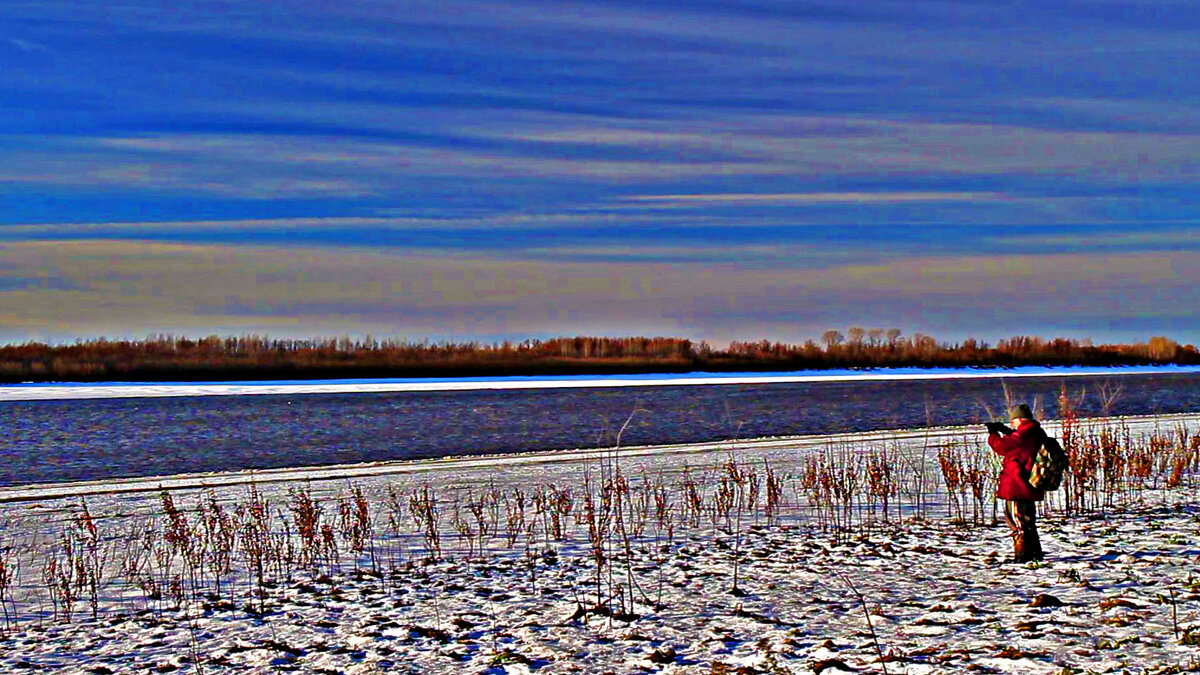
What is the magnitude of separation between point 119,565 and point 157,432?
23.3 meters

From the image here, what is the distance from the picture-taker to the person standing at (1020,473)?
9945 mm

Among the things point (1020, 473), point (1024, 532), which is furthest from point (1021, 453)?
point (1024, 532)

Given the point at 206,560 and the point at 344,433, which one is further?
the point at 344,433

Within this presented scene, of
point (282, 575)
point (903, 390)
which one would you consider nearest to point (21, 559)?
point (282, 575)

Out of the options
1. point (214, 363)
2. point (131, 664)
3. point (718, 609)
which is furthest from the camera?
point (214, 363)

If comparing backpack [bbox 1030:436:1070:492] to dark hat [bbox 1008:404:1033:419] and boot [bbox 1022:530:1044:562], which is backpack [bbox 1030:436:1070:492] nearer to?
dark hat [bbox 1008:404:1033:419]

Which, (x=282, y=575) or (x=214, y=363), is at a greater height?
(x=214, y=363)

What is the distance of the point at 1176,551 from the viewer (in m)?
10.5

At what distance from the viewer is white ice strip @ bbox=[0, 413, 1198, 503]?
61.5ft

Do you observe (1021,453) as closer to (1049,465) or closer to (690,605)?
(1049,465)

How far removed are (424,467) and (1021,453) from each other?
13259mm

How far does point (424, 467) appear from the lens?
21.1 m

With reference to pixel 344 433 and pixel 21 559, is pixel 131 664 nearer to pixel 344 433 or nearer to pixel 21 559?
pixel 21 559

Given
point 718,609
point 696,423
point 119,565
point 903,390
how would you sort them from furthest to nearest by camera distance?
point 903,390 → point 696,423 → point 119,565 → point 718,609
